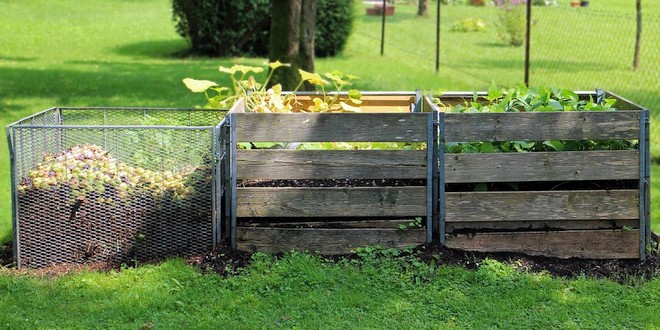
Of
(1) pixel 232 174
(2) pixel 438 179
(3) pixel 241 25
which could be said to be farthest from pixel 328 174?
(3) pixel 241 25

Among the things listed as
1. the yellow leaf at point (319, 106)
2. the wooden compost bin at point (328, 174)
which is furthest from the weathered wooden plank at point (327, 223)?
the yellow leaf at point (319, 106)

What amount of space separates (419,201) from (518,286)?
2.81 ft

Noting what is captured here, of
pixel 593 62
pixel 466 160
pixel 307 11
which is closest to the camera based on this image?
pixel 466 160

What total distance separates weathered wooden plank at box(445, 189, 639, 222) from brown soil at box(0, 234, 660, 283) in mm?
250

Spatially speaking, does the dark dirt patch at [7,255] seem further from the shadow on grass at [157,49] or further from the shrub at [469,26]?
the shrub at [469,26]

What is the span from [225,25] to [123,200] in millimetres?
16532

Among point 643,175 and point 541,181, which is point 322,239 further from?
point 643,175

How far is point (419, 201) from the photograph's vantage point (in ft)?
18.9

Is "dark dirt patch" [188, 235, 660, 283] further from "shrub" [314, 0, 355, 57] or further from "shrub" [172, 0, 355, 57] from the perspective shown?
"shrub" [314, 0, 355, 57]

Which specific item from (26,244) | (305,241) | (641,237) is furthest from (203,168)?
(641,237)

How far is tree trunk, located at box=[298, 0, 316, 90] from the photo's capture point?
14.4 m

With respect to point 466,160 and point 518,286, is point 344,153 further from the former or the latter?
point 518,286

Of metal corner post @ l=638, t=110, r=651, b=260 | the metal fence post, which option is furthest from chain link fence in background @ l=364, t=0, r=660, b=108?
the metal fence post

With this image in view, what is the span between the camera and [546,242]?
579 centimetres
